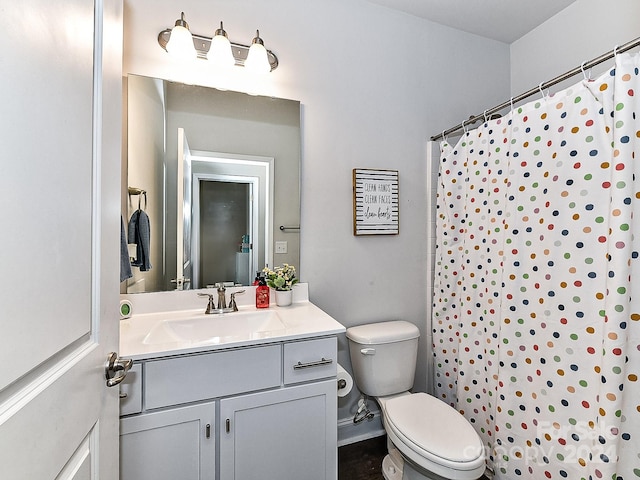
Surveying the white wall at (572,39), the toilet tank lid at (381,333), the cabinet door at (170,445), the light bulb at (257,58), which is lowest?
the cabinet door at (170,445)

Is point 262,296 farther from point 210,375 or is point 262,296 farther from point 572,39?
point 572,39

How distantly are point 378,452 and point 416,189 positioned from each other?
5.15 ft

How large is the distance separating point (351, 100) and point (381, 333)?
133cm

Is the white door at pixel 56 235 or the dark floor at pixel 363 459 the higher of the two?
the white door at pixel 56 235

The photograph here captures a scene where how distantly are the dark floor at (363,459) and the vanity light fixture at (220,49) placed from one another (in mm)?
2098

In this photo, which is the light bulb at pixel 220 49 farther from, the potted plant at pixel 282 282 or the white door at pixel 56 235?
the potted plant at pixel 282 282

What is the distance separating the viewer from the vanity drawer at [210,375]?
3.43ft

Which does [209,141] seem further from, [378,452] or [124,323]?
[378,452]

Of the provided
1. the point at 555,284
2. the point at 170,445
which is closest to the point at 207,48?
the point at 170,445

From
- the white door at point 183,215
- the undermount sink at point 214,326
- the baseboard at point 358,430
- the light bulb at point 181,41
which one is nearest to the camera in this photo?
the undermount sink at point 214,326

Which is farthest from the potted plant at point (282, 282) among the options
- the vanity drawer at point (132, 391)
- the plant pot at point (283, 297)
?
the vanity drawer at point (132, 391)

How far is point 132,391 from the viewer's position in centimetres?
102

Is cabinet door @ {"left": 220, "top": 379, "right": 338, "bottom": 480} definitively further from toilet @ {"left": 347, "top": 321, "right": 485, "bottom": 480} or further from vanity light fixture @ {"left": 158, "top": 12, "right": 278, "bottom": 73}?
vanity light fixture @ {"left": 158, "top": 12, "right": 278, "bottom": 73}

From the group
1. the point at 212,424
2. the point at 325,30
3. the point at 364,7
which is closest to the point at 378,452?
the point at 212,424
